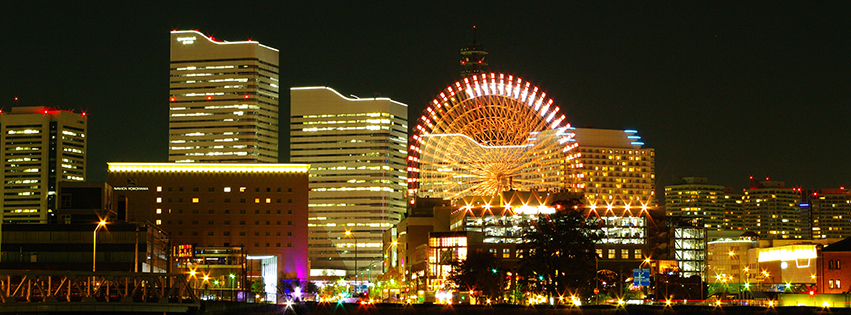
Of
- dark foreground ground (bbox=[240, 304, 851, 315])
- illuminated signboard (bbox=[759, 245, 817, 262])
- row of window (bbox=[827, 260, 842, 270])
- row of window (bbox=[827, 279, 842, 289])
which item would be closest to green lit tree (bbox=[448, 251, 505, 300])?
dark foreground ground (bbox=[240, 304, 851, 315])

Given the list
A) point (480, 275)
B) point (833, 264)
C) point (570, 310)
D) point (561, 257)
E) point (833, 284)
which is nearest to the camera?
point (570, 310)

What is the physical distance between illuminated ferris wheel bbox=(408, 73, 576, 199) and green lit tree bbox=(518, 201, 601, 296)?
2548cm

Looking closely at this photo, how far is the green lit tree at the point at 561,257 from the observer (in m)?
126

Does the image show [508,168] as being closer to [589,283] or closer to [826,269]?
[589,283]

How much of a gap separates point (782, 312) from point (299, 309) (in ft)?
152

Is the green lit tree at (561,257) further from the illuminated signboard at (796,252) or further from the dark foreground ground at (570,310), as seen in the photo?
the illuminated signboard at (796,252)

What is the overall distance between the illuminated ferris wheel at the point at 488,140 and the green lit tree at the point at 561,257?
25476mm

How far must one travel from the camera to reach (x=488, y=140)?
158125mm

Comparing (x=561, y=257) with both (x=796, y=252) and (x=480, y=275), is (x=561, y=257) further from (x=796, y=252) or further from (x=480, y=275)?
(x=796, y=252)

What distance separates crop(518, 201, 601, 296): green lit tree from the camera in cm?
12638

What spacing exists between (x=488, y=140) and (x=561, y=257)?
1360 inches

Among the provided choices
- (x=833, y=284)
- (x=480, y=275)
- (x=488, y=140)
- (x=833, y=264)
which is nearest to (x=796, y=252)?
(x=833, y=264)

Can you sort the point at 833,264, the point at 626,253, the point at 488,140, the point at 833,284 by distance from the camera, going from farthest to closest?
1. the point at 626,253
2. the point at 488,140
3. the point at 833,264
4. the point at 833,284

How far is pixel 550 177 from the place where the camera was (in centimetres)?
16950
